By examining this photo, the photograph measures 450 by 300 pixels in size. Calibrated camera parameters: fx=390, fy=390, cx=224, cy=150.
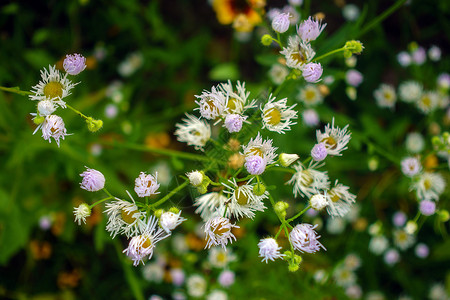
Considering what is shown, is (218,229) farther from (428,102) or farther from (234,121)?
(428,102)

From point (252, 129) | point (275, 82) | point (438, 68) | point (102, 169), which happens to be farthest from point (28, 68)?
point (438, 68)

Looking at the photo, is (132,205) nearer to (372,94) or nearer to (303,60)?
(303,60)

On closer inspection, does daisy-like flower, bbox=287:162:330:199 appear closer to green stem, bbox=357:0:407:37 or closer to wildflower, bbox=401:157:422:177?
wildflower, bbox=401:157:422:177

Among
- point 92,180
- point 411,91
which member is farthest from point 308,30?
point 411,91

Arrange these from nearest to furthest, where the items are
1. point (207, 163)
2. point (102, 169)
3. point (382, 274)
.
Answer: point (207, 163) → point (102, 169) → point (382, 274)

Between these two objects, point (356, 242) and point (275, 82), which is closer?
point (275, 82)

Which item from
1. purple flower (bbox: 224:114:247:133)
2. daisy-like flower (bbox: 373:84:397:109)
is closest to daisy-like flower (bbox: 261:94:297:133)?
purple flower (bbox: 224:114:247:133)
